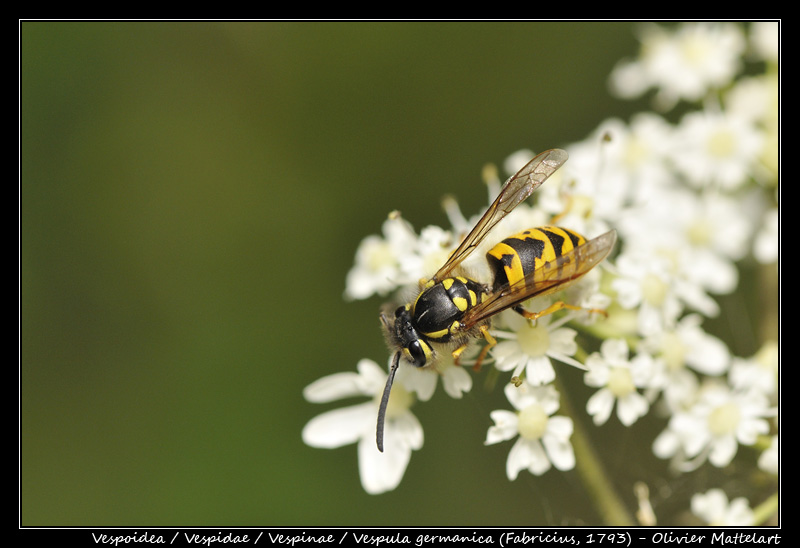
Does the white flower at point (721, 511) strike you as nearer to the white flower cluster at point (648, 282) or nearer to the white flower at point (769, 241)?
the white flower cluster at point (648, 282)

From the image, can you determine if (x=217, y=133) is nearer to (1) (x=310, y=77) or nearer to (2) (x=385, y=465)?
(1) (x=310, y=77)

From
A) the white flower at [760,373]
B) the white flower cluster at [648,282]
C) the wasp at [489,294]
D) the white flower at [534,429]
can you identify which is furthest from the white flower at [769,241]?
the white flower at [534,429]

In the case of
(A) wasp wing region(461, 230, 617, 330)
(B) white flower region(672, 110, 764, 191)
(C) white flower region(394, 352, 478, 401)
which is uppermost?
(B) white flower region(672, 110, 764, 191)

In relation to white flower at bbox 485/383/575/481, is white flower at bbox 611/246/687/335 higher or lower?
higher

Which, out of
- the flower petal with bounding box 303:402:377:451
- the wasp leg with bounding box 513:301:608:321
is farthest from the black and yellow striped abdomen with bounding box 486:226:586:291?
the flower petal with bounding box 303:402:377:451

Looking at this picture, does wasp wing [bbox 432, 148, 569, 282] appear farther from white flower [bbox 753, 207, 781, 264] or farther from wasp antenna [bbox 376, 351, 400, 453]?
white flower [bbox 753, 207, 781, 264]

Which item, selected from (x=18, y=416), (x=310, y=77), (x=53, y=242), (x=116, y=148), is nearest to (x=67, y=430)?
(x=18, y=416)

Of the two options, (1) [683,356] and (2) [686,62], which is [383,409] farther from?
(2) [686,62]
